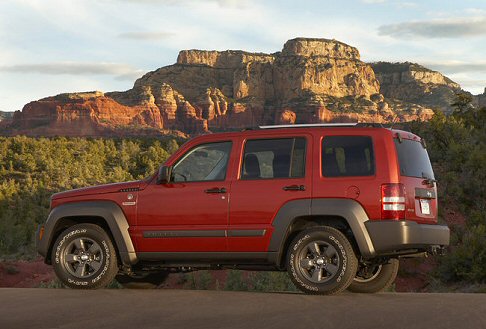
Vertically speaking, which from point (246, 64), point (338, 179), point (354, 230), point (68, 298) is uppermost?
point (246, 64)

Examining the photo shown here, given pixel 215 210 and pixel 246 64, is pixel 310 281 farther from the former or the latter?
pixel 246 64

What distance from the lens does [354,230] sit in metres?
8.19

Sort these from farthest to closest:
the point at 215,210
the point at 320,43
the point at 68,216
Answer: the point at 320,43, the point at 68,216, the point at 215,210

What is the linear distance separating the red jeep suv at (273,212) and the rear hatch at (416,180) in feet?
0.05

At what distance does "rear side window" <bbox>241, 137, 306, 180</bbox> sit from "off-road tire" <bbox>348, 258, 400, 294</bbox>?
72.3 inches

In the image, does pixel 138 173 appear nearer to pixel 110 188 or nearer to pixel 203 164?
pixel 110 188

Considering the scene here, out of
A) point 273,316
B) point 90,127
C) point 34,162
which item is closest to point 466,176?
point 273,316

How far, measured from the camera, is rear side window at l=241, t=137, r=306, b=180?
8.64m

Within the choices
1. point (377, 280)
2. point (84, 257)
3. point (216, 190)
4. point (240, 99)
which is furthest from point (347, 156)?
point (240, 99)

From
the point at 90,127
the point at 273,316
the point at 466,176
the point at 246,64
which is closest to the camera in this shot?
the point at 273,316

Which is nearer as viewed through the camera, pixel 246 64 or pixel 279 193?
pixel 279 193

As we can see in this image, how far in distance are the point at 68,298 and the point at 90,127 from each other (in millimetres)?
146453

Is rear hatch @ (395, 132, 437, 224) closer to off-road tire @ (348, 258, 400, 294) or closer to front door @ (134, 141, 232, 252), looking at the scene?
off-road tire @ (348, 258, 400, 294)

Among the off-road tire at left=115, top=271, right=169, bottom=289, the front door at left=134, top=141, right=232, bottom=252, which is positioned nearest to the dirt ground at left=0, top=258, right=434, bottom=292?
the off-road tire at left=115, top=271, right=169, bottom=289
